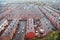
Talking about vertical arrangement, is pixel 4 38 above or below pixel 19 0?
below

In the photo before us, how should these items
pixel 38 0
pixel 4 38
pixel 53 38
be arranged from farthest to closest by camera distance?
pixel 38 0 < pixel 4 38 < pixel 53 38

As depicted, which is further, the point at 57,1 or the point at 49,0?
the point at 49,0

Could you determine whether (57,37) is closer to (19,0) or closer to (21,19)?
(21,19)

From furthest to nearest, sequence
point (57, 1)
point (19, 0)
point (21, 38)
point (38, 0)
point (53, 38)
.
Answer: point (19, 0) → point (38, 0) → point (57, 1) → point (21, 38) → point (53, 38)

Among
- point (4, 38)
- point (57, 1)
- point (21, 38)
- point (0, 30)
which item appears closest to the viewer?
point (4, 38)

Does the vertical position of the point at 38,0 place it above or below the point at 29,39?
above

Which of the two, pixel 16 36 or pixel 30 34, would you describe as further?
pixel 16 36

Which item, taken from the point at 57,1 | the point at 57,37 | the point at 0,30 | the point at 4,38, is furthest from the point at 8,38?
the point at 57,1

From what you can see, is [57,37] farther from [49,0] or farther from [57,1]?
[49,0]

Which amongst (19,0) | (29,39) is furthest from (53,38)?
(19,0)
